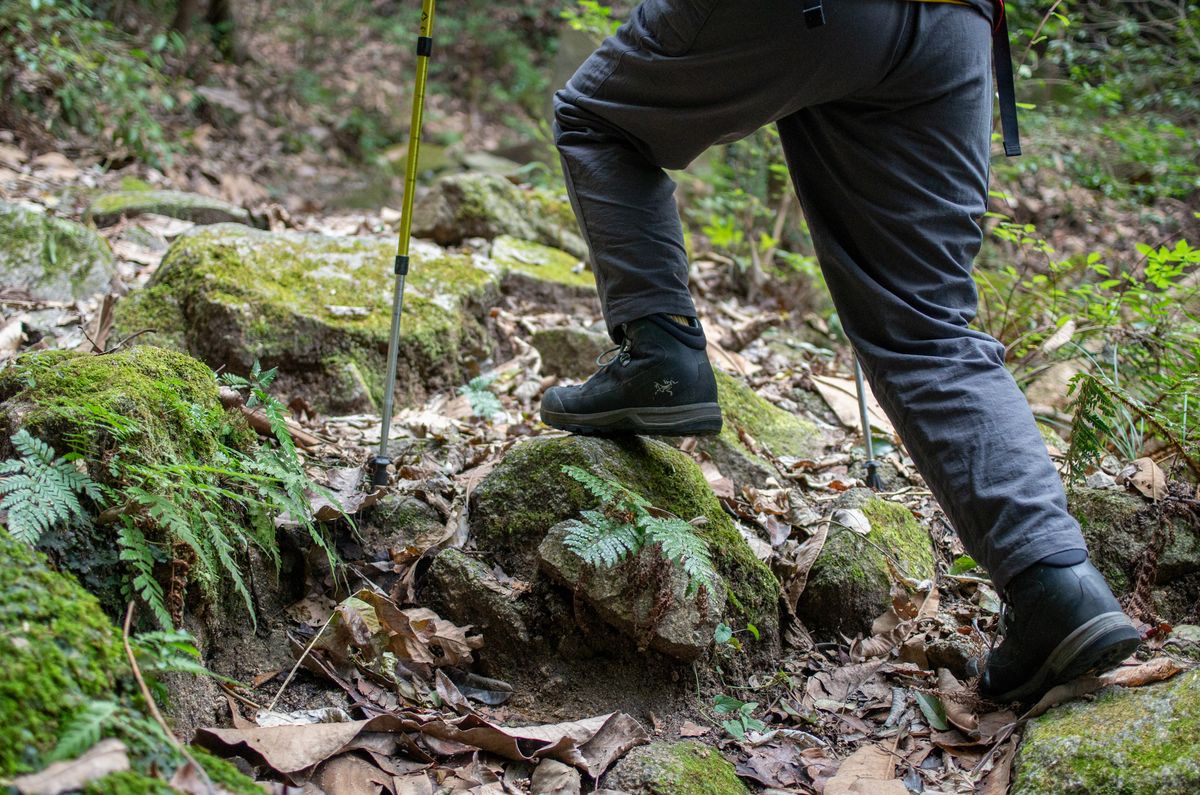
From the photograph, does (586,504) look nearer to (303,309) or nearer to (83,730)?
(83,730)

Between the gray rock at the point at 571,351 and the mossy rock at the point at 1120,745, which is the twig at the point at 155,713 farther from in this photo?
the gray rock at the point at 571,351

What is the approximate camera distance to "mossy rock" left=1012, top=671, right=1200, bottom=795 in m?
1.67

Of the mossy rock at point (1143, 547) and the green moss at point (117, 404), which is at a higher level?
the green moss at point (117, 404)

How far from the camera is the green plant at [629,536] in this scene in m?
2.02

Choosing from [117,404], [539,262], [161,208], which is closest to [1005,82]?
[117,404]

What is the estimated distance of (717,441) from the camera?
3182 mm

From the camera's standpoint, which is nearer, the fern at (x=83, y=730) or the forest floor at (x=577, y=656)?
the fern at (x=83, y=730)

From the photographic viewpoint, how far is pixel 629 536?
6.98 ft

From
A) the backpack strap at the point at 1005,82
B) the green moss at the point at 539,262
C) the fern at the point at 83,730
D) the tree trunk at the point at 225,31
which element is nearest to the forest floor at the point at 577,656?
the fern at the point at 83,730

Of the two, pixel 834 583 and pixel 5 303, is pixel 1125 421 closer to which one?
pixel 834 583

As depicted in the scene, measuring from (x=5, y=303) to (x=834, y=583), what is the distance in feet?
11.6

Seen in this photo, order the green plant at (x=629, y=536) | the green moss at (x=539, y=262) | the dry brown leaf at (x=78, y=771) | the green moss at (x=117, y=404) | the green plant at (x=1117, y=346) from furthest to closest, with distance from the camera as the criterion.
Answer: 1. the green moss at (x=539, y=262)
2. the green plant at (x=1117, y=346)
3. the green plant at (x=629, y=536)
4. the green moss at (x=117, y=404)
5. the dry brown leaf at (x=78, y=771)

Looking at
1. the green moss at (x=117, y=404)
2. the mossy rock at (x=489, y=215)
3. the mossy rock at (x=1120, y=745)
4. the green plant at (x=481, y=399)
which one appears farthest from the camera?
the mossy rock at (x=489, y=215)

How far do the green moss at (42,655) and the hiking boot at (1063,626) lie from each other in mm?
1719
